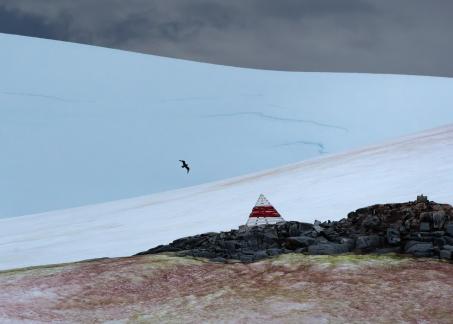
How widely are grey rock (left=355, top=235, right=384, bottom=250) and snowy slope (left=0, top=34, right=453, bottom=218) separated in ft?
52.7

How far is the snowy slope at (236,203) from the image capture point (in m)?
12.9

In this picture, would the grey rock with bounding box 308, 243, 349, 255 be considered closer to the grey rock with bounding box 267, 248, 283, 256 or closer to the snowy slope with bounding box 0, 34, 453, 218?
the grey rock with bounding box 267, 248, 283, 256

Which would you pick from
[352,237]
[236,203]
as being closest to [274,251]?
[352,237]

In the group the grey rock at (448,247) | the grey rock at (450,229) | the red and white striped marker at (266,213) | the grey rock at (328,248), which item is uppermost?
the red and white striped marker at (266,213)

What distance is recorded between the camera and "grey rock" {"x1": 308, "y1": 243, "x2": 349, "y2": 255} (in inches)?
332

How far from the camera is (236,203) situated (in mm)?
16109

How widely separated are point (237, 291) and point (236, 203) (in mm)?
9052

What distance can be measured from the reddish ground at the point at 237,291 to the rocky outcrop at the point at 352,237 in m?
0.40

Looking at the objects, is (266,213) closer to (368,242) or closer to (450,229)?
(368,242)

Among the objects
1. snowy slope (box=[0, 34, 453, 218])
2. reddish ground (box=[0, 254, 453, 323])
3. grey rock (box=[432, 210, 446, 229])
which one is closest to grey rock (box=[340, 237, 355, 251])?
reddish ground (box=[0, 254, 453, 323])

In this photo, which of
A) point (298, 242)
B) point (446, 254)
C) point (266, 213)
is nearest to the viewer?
point (446, 254)

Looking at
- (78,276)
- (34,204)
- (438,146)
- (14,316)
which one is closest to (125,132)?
(34,204)

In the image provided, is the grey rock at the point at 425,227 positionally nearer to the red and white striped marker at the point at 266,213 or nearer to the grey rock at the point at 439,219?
the grey rock at the point at 439,219

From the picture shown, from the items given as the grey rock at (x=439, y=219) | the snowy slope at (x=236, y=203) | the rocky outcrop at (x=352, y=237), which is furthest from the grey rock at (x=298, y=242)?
the snowy slope at (x=236, y=203)
